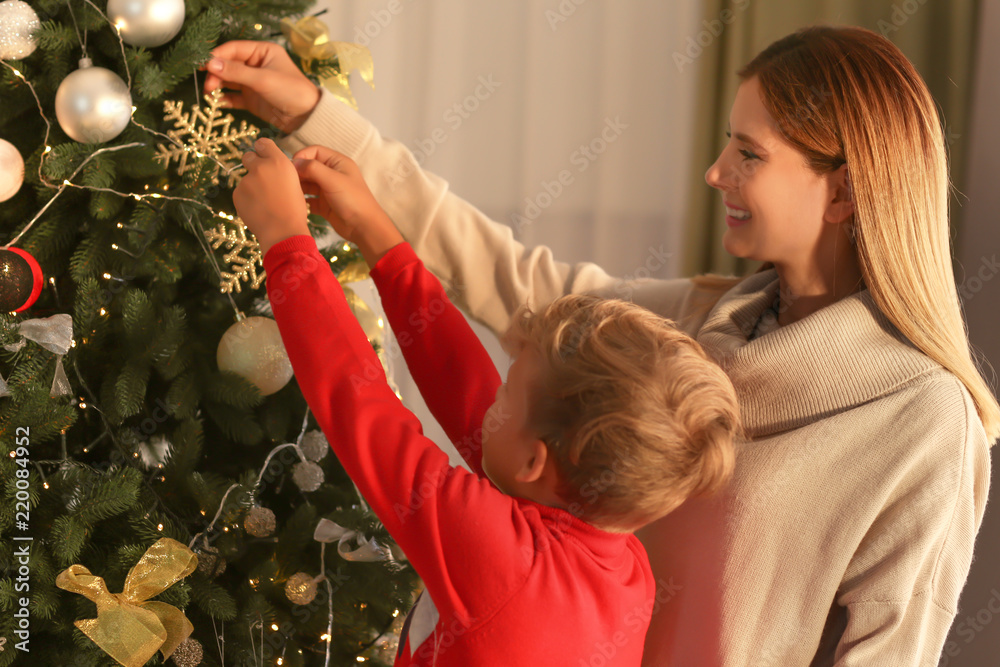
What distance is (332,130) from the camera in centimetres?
112

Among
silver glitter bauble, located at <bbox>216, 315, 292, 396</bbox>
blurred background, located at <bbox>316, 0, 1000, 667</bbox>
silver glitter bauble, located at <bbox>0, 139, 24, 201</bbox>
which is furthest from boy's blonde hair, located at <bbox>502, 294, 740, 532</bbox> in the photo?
blurred background, located at <bbox>316, 0, 1000, 667</bbox>

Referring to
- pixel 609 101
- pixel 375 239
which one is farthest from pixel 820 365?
pixel 609 101

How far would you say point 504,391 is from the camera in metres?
0.81

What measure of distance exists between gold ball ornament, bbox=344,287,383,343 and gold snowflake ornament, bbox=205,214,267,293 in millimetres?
196

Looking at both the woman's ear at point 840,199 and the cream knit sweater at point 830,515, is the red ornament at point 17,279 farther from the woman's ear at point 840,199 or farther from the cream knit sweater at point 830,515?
the woman's ear at point 840,199

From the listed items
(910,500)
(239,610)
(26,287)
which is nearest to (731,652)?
(910,500)

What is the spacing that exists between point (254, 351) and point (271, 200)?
0.83 feet

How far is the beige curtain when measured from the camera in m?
1.87

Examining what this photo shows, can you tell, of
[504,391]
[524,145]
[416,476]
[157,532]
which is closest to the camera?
[416,476]

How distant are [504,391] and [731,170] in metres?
0.42

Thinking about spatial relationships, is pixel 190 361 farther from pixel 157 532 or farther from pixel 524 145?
pixel 524 145

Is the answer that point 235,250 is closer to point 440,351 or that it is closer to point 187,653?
point 440,351

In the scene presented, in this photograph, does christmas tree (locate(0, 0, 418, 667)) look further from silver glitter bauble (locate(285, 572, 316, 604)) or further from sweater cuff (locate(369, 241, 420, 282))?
sweater cuff (locate(369, 241, 420, 282))

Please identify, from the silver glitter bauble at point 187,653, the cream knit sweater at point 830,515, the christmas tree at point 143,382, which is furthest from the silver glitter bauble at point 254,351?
the cream knit sweater at point 830,515
